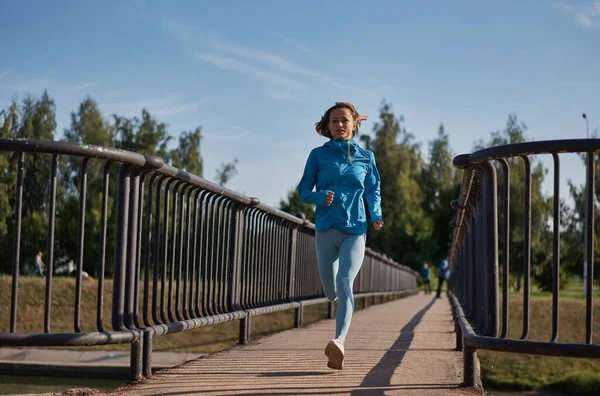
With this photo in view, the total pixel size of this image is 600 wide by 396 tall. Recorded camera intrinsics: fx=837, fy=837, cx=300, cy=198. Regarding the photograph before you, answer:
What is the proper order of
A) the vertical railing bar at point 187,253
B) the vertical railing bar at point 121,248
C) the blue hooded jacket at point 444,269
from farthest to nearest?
1. the blue hooded jacket at point 444,269
2. the vertical railing bar at point 187,253
3. the vertical railing bar at point 121,248

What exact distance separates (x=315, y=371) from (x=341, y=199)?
3.37ft

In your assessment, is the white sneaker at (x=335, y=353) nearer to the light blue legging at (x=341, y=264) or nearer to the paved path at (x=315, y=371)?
the paved path at (x=315, y=371)

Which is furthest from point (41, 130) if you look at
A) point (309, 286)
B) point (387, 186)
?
point (309, 286)

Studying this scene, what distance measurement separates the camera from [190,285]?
563 cm

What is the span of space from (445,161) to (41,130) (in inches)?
1494

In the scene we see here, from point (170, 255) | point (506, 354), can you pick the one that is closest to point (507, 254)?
point (170, 255)

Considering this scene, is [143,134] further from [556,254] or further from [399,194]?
[556,254]

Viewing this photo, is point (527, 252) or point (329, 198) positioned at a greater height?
point (329, 198)

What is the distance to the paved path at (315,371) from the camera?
13.4ft

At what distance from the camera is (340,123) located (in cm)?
516

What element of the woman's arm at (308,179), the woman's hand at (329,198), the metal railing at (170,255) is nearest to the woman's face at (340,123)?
the woman's arm at (308,179)

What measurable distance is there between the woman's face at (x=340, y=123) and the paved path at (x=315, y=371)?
143 cm

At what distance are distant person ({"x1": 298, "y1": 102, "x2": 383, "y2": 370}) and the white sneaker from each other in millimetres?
156

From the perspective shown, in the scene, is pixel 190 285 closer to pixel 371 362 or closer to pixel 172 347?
pixel 371 362
